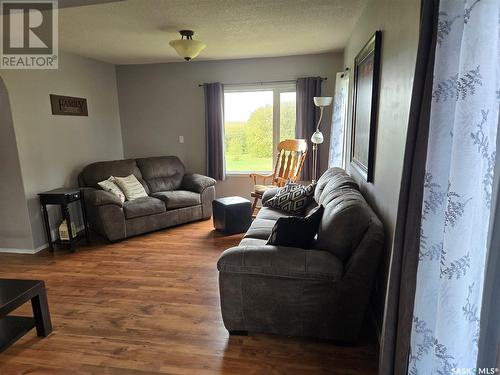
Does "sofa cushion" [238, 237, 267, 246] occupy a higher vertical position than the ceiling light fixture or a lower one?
lower

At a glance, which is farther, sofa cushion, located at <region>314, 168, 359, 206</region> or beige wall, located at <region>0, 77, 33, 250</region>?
beige wall, located at <region>0, 77, 33, 250</region>

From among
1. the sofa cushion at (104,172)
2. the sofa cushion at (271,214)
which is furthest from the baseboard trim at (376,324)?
the sofa cushion at (104,172)

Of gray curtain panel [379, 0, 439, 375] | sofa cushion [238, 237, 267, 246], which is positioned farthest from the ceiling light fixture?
gray curtain panel [379, 0, 439, 375]

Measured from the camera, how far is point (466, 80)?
2.89 ft

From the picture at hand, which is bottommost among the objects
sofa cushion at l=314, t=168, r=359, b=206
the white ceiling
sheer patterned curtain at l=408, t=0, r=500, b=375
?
sofa cushion at l=314, t=168, r=359, b=206

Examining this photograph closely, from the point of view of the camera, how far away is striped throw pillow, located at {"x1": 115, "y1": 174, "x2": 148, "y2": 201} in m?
4.39

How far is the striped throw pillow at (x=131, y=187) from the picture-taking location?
14.4 ft

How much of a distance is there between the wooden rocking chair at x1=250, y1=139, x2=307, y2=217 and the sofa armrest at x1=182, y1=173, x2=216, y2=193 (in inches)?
26.5

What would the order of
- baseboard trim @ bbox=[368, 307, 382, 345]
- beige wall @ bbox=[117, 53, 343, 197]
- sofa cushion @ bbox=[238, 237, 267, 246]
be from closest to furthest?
baseboard trim @ bbox=[368, 307, 382, 345]
sofa cushion @ bbox=[238, 237, 267, 246]
beige wall @ bbox=[117, 53, 343, 197]

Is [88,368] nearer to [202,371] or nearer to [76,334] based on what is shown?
[76,334]

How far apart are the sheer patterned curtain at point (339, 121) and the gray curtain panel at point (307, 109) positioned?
551mm

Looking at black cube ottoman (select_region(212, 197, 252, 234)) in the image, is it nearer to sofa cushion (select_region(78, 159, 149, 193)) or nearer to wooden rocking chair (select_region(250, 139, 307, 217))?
wooden rocking chair (select_region(250, 139, 307, 217))

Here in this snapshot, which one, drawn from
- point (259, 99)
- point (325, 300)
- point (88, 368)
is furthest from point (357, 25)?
point (88, 368)

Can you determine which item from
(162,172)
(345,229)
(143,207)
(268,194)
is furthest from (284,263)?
(162,172)
